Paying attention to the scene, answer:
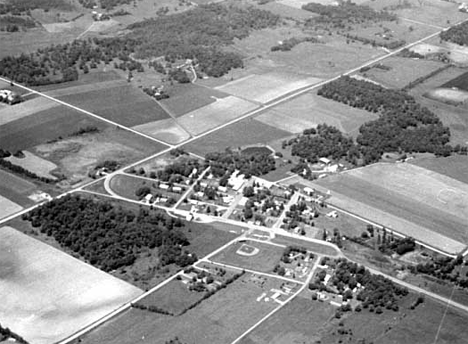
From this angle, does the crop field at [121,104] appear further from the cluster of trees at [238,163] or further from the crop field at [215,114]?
the cluster of trees at [238,163]

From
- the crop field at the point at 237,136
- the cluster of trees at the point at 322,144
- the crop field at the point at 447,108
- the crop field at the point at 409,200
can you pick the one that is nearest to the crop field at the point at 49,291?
the crop field at the point at 409,200

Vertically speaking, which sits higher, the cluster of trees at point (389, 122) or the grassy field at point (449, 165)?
the cluster of trees at point (389, 122)

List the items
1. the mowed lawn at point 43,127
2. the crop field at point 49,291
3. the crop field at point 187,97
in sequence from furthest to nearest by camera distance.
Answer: the crop field at point 187,97
the mowed lawn at point 43,127
the crop field at point 49,291

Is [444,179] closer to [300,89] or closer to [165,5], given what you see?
[300,89]

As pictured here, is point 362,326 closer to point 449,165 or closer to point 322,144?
point 449,165

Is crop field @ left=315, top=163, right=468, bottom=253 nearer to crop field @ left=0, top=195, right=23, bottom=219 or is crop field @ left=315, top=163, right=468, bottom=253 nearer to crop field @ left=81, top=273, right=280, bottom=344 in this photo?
crop field @ left=81, top=273, right=280, bottom=344

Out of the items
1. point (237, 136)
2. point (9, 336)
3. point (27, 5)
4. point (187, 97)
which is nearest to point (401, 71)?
point (187, 97)

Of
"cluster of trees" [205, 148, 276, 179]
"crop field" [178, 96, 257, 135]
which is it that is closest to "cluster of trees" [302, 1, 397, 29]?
"crop field" [178, 96, 257, 135]
